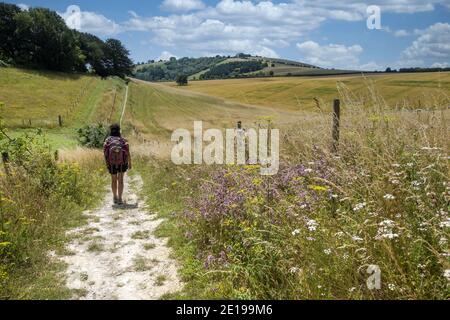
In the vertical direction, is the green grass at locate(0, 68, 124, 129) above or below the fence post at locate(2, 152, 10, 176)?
above

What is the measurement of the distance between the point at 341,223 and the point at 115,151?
7164mm

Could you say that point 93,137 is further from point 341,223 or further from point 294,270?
point 294,270

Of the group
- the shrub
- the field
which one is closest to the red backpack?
the field

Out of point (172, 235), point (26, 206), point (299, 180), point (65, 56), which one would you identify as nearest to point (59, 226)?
point (26, 206)

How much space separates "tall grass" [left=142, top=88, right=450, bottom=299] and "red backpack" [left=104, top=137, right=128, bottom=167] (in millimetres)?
3168

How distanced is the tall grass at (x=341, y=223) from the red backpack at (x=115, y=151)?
10.4 feet

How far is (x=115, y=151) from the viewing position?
35.1ft

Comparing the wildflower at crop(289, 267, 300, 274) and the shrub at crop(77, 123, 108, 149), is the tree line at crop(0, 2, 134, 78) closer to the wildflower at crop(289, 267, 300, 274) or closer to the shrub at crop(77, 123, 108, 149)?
the shrub at crop(77, 123, 108, 149)

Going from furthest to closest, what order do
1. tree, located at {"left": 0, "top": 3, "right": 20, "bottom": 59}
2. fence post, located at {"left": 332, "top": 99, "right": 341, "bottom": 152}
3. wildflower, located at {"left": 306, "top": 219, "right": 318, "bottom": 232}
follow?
1. tree, located at {"left": 0, "top": 3, "right": 20, "bottom": 59}
2. fence post, located at {"left": 332, "top": 99, "right": 341, "bottom": 152}
3. wildflower, located at {"left": 306, "top": 219, "right": 318, "bottom": 232}

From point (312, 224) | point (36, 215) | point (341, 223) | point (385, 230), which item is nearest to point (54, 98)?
point (36, 215)

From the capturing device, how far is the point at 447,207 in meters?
4.34

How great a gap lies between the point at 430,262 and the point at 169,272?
382 centimetres

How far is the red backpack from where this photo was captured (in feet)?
35.2
